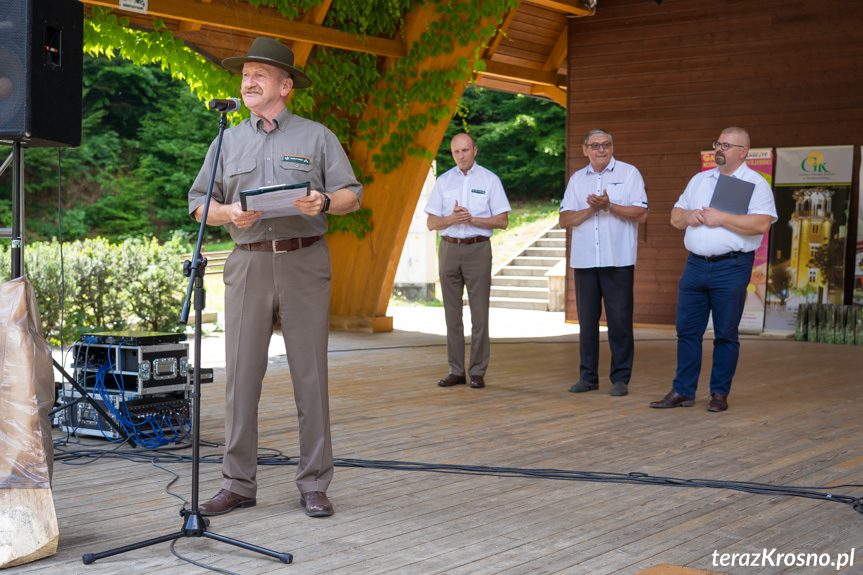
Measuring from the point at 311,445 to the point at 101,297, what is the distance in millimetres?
6004

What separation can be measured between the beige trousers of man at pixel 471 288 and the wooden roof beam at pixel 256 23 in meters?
2.78

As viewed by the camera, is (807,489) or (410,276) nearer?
(807,489)

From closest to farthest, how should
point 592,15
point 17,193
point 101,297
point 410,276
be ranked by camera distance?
1. point 17,193
2. point 101,297
3. point 592,15
4. point 410,276

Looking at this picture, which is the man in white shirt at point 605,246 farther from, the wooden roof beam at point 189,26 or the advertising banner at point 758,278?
the advertising banner at point 758,278

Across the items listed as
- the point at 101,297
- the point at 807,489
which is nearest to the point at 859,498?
the point at 807,489

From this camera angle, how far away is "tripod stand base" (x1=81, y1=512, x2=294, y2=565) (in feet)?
8.41

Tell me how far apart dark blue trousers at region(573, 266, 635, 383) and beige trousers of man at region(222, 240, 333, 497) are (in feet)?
9.55

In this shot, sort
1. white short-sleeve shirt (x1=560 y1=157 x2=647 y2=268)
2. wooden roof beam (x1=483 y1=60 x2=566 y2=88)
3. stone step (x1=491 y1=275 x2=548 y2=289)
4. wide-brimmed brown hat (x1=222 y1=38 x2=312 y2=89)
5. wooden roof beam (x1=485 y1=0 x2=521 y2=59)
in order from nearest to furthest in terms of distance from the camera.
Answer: wide-brimmed brown hat (x1=222 y1=38 x2=312 y2=89)
white short-sleeve shirt (x1=560 y1=157 x2=647 y2=268)
wooden roof beam (x1=485 y1=0 x2=521 y2=59)
wooden roof beam (x1=483 y1=60 x2=566 y2=88)
stone step (x1=491 y1=275 x2=548 y2=289)

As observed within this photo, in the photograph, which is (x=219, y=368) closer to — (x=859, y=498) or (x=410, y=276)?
(x=859, y=498)

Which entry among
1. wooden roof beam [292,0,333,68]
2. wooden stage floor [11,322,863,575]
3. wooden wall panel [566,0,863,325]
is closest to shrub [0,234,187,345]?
wooden roof beam [292,0,333,68]

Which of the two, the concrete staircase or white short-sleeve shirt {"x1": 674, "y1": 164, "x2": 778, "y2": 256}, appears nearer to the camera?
white short-sleeve shirt {"x1": 674, "y1": 164, "x2": 778, "y2": 256}

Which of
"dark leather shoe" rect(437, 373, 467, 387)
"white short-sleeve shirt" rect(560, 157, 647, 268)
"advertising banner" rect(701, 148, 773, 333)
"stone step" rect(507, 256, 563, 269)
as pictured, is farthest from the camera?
"stone step" rect(507, 256, 563, 269)

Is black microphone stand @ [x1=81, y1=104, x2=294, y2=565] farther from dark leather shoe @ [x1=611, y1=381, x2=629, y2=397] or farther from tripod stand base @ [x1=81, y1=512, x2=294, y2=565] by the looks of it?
dark leather shoe @ [x1=611, y1=381, x2=629, y2=397]

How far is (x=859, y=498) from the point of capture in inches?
129
